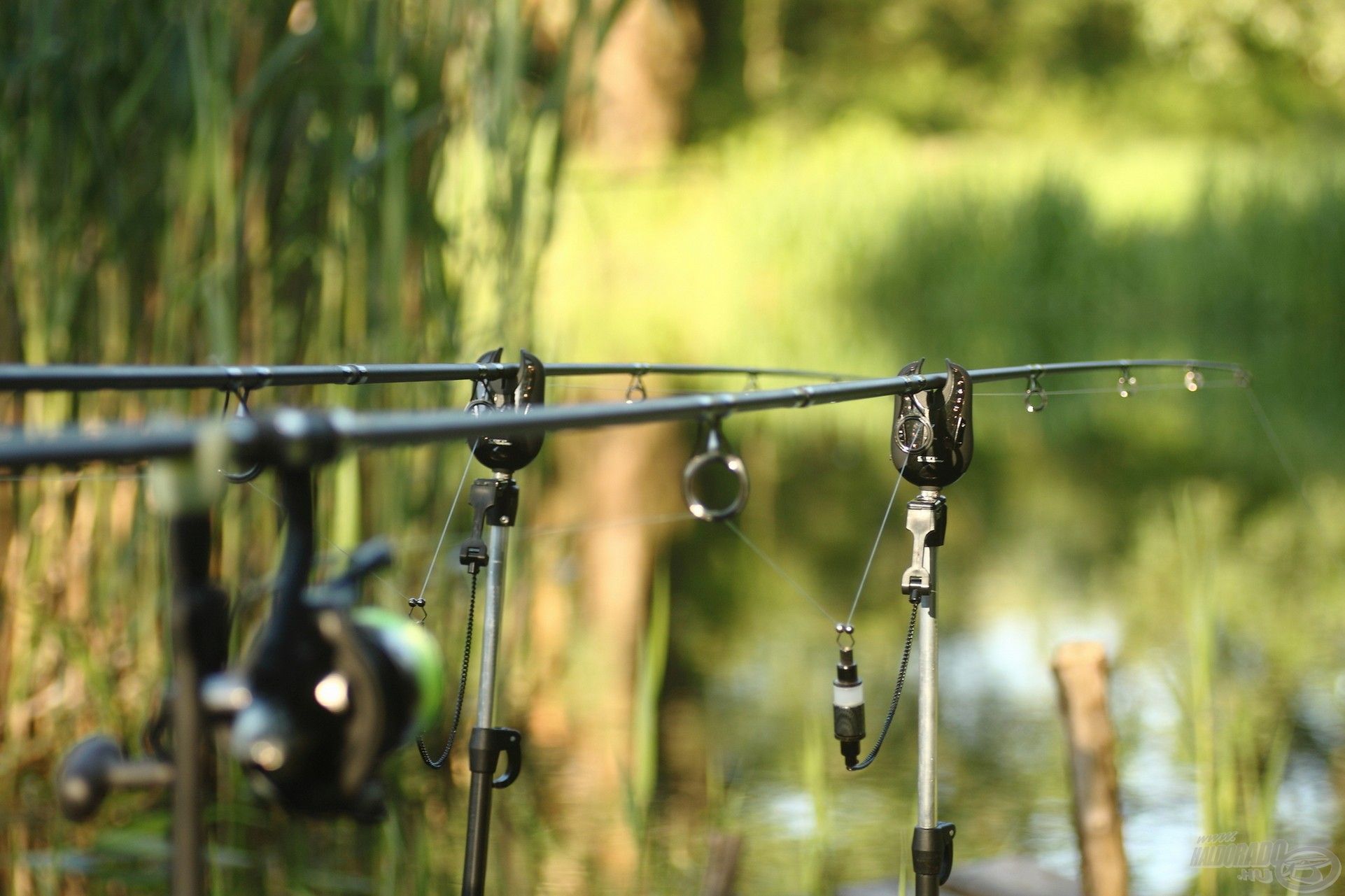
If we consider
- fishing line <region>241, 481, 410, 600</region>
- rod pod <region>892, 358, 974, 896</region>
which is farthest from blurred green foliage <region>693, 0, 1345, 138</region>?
rod pod <region>892, 358, 974, 896</region>

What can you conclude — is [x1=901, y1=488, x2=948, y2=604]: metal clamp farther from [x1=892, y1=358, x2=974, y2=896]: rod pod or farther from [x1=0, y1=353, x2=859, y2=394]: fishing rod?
[x1=0, y1=353, x2=859, y2=394]: fishing rod

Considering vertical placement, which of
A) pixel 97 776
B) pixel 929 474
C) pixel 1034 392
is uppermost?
pixel 1034 392

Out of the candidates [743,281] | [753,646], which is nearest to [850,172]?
[743,281]

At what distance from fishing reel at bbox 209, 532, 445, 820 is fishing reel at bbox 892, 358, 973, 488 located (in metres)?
Answer: 0.90

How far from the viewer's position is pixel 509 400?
1950 millimetres

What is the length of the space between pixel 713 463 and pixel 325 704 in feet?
1.59

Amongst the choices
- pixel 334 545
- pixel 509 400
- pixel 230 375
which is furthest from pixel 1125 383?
pixel 230 375

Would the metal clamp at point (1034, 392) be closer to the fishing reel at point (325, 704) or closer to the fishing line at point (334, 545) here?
the fishing line at point (334, 545)

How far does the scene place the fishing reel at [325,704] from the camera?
982mm

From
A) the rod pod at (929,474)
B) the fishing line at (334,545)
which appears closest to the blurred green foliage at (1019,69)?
the fishing line at (334,545)

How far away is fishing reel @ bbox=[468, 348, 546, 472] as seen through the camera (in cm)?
188

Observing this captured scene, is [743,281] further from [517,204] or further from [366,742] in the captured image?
[366,742]

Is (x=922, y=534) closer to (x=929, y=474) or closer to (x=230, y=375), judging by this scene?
(x=929, y=474)

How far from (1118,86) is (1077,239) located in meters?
15.7
